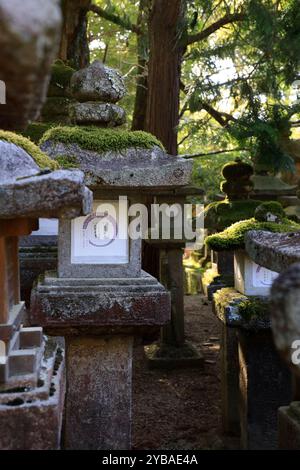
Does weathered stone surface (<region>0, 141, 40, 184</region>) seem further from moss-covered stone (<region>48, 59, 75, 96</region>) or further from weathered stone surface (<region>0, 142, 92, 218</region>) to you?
moss-covered stone (<region>48, 59, 75, 96</region>)

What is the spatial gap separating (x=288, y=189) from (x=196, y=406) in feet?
9.24

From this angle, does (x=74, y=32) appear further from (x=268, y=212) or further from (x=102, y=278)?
(x=102, y=278)

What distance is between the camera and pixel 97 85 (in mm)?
3428

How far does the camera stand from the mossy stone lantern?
3137 mm

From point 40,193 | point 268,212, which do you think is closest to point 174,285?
point 268,212

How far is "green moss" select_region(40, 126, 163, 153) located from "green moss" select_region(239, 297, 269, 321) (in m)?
1.43

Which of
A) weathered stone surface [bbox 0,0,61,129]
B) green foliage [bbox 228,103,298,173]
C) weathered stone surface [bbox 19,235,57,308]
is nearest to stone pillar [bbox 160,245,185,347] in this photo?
green foliage [bbox 228,103,298,173]

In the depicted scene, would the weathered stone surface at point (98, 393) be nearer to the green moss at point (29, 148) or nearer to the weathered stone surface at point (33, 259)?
the weathered stone surface at point (33, 259)

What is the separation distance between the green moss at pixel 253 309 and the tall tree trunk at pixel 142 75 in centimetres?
461

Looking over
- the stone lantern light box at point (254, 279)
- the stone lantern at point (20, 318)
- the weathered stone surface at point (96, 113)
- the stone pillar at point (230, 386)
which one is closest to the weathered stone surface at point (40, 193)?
the stone lantern at point (20, 318)

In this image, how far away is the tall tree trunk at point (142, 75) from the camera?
7.64 m

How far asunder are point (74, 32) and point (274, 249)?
6046mm

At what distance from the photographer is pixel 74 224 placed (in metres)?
3.34

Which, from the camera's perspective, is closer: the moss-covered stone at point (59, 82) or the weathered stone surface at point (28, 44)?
the weathered stone surface at point (28, 44)
